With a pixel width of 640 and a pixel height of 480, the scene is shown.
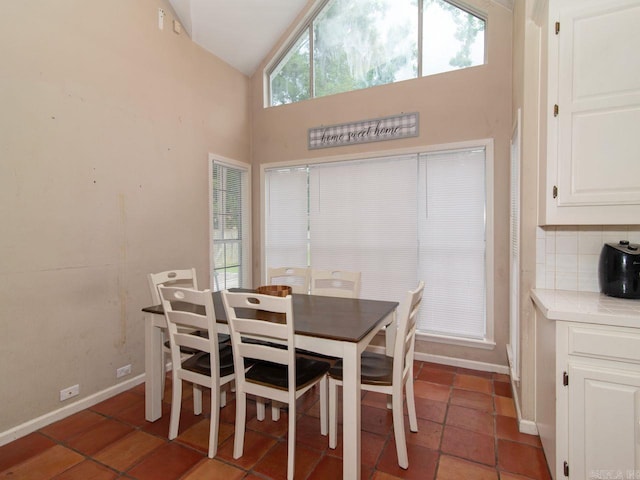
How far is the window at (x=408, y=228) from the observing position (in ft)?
10.3

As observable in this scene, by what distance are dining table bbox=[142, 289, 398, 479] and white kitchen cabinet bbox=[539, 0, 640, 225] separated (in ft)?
3.88

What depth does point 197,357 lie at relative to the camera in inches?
88.0

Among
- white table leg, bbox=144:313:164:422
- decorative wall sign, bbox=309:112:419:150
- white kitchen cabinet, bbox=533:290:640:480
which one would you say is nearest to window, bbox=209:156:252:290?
decorative wall sign, bbox=309:112:419:150

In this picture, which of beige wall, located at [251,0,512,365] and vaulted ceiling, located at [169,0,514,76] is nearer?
beige wall, located at [251,0,512,365]

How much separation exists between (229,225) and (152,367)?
1.93 m

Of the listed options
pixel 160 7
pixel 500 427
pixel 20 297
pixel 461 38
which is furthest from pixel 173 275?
pixel 461 38

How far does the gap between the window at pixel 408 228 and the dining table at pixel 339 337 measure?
1.13 meters

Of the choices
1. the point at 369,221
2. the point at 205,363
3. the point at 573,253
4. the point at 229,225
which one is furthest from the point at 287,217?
the point at 573,253

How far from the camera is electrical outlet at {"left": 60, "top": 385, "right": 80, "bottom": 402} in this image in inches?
93.2

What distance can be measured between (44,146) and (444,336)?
360cm

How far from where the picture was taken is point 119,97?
273cm

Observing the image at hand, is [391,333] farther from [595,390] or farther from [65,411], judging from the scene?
[65,411]

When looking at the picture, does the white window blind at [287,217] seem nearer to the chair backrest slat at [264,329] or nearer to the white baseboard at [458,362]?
the white baseboard at [458,362]

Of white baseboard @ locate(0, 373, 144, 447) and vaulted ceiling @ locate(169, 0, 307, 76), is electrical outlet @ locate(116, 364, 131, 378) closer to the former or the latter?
white baseboard @ locate(0, 373, 144, 447)
